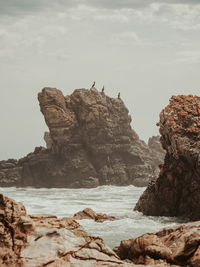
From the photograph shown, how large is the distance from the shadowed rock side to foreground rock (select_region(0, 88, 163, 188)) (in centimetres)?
3686

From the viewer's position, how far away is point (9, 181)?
69.0 m

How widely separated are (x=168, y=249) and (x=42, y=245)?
3.46 m

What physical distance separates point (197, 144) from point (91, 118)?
141 ft

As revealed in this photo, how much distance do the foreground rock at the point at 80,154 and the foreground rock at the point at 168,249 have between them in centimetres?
5377

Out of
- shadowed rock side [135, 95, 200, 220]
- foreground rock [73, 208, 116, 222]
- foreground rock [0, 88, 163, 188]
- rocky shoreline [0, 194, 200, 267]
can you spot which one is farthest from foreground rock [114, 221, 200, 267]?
foreground rock [0, 88, 163, 188]

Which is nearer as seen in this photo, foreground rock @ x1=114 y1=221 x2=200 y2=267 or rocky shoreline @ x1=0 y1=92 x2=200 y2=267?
rocky shoreline @ x1=0 y1=92 x2=200 y2=267

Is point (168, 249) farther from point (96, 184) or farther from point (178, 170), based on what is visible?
point (96, 184)

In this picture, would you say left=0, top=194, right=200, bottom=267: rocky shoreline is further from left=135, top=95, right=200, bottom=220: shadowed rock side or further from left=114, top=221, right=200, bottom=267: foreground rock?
left=135, top=95, right=200, bottom=220: shadowed rock side

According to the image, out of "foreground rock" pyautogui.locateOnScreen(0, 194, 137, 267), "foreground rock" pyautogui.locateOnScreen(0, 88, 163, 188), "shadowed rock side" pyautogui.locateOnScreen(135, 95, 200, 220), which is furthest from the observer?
"foreground rock" pyautogui.locateOnScreen(0, 88, 163, 188)

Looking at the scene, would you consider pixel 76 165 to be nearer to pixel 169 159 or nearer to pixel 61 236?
pixel 169 159

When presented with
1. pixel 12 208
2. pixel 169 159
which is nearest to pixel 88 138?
pixel 169 159

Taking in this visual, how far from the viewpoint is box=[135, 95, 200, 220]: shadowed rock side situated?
26.5 metres

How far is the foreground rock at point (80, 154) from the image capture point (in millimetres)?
67062

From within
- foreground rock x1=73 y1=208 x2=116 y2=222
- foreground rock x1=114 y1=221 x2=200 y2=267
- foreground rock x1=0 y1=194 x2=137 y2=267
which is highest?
foreground rock x1=0 y1=194 x2=137 y2=267
